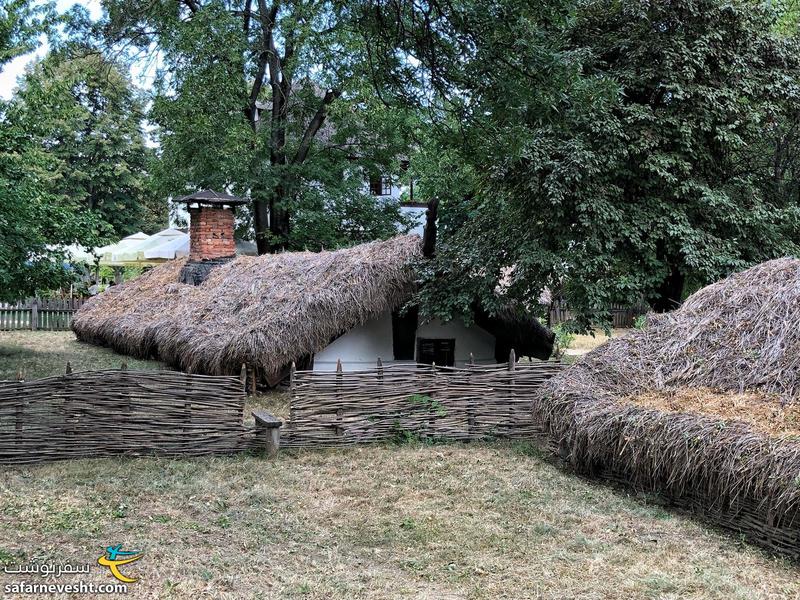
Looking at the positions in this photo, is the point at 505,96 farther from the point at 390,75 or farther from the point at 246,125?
the point at 246,125

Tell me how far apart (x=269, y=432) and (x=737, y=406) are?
16.1ft

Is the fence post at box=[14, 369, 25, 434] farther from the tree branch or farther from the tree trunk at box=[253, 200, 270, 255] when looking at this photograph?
the tree branch

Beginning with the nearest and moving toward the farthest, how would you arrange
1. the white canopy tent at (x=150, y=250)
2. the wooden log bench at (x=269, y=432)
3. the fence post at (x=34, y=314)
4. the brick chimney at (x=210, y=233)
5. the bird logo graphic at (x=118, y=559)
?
the bird logo graphic at (x=118, y=559) → the wooden log bench at (x=269, y=432) → the brick chimney at (x=210, y=233) → the white canopy tent at (x=150, y=250) → the fence post at (x=34, y=314)

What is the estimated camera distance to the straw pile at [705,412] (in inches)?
230

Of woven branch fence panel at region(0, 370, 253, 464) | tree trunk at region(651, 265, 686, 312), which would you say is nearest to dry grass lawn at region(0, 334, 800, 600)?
woven branch fence panel at region(0, 370, 253, 464)

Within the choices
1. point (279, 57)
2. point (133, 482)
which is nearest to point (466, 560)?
point (133, 482)

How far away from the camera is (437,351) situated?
1364 cm

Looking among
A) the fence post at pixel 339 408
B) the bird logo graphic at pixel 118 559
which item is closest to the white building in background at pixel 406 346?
the fence post at pixel 339 408

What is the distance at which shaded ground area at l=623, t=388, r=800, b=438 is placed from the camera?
6.22 meters

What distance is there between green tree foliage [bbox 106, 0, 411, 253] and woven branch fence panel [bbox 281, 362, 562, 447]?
24.2ft

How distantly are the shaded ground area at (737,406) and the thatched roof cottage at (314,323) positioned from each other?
17.7ft

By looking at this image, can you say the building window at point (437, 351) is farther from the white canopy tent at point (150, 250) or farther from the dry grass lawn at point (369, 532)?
the white canopy tent at point (150, 250)

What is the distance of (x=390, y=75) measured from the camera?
7297 mm

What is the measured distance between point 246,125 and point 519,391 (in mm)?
11958
